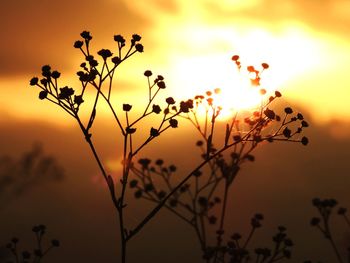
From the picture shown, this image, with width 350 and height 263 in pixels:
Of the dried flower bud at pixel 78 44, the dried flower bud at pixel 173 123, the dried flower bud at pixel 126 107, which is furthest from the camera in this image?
the dried flower bud at pixel 126 107

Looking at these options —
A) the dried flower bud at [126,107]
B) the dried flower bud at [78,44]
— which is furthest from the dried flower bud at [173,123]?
the dried flower bud at [78,44]

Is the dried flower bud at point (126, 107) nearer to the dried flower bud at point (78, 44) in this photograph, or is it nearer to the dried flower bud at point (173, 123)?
the dried flower bud at point (173, 123)

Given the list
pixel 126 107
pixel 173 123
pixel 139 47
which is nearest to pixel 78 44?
pixel 139 47

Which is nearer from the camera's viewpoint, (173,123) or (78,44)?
(173,123)

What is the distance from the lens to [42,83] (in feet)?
29.0

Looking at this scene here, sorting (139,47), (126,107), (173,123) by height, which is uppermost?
(139,47)

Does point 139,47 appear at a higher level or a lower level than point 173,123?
higher

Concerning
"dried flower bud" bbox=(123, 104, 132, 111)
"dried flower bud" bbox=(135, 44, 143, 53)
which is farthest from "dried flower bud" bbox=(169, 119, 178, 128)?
"dried flower bud" bbox=(135, 44, 143, 53)

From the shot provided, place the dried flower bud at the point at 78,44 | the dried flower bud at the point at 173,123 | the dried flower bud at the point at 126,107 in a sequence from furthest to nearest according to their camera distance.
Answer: the dried flower bud at the point at 126,107
the dried flower bud at the point at 78,44
the dried flower bud at the point at 173,123

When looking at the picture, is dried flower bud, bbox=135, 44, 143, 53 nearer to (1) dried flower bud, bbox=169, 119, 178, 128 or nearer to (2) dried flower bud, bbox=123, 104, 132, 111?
(2) dried flower bud, bbox=123, 104, 132, 111

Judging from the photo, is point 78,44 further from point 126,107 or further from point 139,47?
point 126,107

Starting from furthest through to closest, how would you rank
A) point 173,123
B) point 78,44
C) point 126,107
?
1. point 126,107
2. point 78,44
3. point 173,123

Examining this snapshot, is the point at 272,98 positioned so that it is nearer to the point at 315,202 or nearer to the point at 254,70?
the point at 254,70

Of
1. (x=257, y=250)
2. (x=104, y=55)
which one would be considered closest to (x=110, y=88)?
(x=104, y=55)
